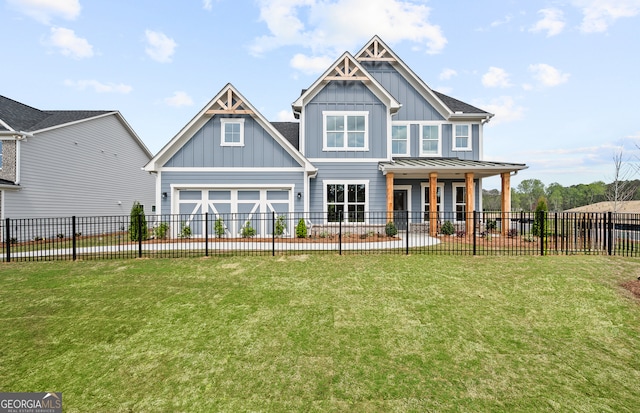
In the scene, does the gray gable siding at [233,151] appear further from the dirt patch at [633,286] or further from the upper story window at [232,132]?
the dirt patch at [633,286]

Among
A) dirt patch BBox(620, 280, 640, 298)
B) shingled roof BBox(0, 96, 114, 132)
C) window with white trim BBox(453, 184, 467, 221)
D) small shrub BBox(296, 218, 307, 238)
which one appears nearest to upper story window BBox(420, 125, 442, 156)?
window with white trim BBox(453, 184, 467, 221)

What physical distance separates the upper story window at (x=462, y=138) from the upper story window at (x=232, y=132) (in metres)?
13.2

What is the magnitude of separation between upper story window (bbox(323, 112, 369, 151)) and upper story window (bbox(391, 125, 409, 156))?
8.82ft

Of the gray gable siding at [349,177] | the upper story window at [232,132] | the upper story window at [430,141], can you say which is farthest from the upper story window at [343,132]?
the upper story window at [232,132]

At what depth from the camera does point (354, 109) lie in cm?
1695

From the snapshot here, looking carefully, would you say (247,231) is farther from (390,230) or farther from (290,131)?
(290,131)

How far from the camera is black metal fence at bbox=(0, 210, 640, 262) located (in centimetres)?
1101

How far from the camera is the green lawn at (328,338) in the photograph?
12.7 feet

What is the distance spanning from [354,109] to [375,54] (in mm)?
4714

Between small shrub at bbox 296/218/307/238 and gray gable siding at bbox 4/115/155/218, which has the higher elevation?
gray gable siding at bbox 4/115/155/218

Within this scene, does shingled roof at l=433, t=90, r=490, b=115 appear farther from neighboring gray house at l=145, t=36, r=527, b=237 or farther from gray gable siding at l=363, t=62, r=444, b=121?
gray gable siding at l=363, t=62, r=444, b=121

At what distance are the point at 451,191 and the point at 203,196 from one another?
590 inches

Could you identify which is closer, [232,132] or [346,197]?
[232,132]

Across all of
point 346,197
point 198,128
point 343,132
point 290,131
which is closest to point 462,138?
point 343,132
